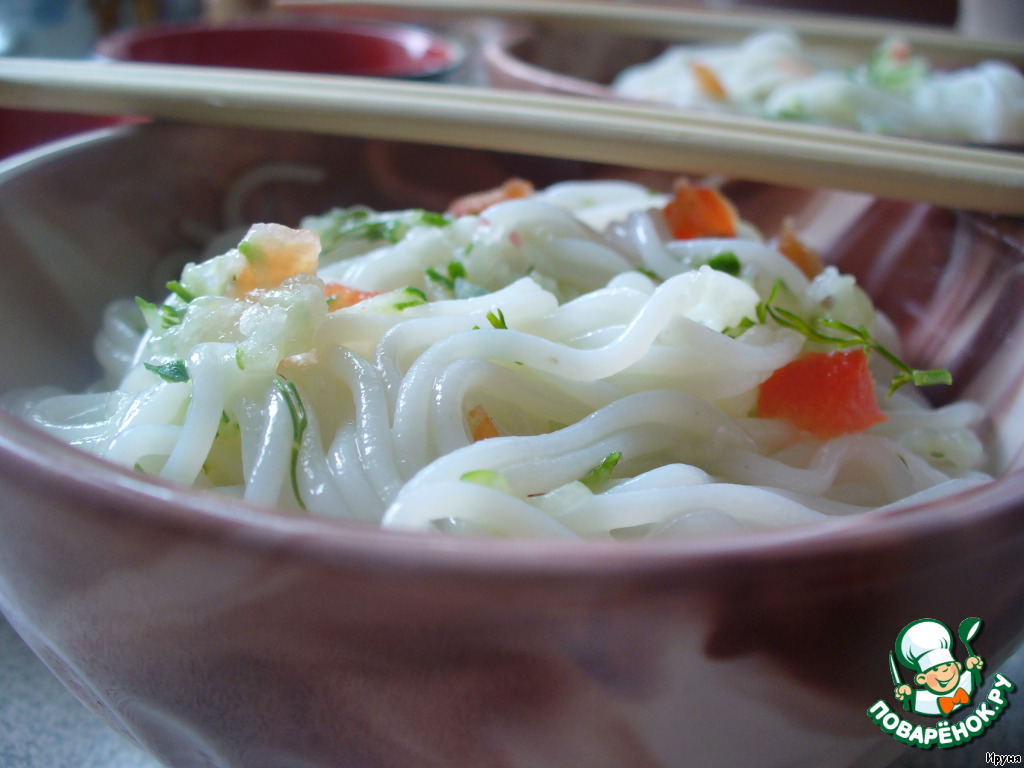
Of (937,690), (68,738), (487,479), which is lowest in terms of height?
(68,738)

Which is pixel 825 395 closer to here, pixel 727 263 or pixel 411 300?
pixel 727 263

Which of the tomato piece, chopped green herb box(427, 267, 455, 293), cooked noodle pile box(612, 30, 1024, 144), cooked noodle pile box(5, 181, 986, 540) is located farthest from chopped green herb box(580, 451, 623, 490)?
cooked noodle pile box(612, 30, 1024, 144)

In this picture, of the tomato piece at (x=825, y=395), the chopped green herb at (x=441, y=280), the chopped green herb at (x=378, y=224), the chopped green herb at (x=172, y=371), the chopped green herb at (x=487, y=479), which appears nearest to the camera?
the chopped green herb at (x=487, y=479)

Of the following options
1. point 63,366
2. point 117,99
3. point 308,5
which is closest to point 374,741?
point 63,366

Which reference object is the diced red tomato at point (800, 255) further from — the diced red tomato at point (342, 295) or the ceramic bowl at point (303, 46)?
the ceramic bowl at point (303, 46)

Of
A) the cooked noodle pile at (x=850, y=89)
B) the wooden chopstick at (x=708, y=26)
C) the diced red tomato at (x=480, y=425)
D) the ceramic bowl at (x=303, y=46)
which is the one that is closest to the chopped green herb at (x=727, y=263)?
the diced red tomato at (x=480, y=425)

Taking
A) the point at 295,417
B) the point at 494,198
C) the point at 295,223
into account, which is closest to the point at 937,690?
the point at 295,417
